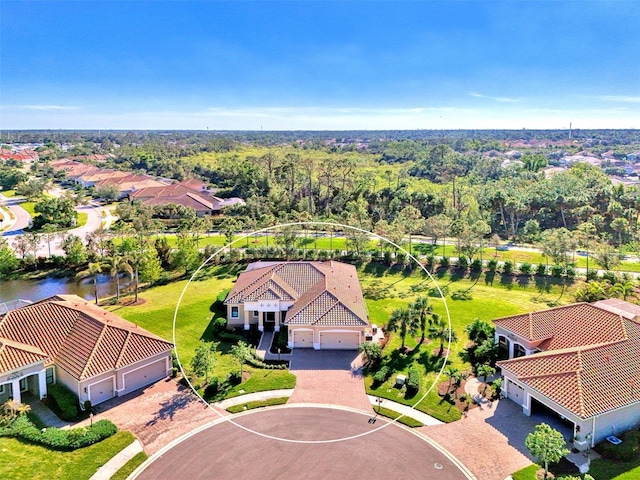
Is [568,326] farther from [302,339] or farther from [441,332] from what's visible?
Result: [302,339]

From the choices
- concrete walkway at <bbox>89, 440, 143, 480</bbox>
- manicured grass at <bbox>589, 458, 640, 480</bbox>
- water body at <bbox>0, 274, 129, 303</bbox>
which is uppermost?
manicured grass at <bbox>589, 458, 640, 480</bbox>

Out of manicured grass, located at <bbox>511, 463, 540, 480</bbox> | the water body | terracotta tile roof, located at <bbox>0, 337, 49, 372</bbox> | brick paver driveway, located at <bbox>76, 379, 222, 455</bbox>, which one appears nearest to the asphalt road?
brick paver driveway, located at <bbox>76, 379, 222, 455</bbox>

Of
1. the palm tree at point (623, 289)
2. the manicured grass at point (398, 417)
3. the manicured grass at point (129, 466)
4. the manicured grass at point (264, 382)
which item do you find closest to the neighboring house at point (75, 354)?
the manicured grass at point (264, 382)

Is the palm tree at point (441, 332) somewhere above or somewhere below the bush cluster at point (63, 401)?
above

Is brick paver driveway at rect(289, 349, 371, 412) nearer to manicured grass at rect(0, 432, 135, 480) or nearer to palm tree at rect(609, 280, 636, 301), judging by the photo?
manicured grass at rect(0, 432, 135, 480)

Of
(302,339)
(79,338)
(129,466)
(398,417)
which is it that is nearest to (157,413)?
(129,466)

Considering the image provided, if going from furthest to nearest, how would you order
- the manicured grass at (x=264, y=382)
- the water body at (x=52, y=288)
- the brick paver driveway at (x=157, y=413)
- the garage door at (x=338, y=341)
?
1. the water body at (x=52, y=288)
2. the garage door at (x=338, y=341)
3. the manicured grass at (x=264, y=382)
4. the brick paver driveway at (x=157, y=413)

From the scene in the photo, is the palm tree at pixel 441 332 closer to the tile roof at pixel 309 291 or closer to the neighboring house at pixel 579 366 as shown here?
the neighboring house at pixel 579 366
